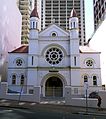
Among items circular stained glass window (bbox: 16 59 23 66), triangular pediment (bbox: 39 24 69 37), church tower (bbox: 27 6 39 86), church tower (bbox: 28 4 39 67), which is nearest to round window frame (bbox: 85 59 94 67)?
triangular pediment (bbox: 39 24 69 37)

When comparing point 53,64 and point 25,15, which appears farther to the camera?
point 25,15

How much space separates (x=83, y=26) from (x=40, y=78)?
279ft

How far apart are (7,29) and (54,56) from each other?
567 inches

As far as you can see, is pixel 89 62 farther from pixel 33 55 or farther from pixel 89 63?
pixel 33 55

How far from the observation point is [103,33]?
5175 centimetres

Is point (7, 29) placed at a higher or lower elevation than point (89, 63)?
higher

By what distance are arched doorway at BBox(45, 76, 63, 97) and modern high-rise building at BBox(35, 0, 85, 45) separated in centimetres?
7790

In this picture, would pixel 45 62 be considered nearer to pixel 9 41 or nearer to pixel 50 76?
pixel 50 76

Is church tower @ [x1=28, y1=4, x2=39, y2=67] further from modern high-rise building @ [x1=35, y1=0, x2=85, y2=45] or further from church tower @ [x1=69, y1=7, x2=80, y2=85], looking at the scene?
modern high-rise building @ [x1=35, y1=0, x2=85, y2=45]

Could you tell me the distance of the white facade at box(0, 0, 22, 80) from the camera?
50669 mm

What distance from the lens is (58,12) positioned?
126m

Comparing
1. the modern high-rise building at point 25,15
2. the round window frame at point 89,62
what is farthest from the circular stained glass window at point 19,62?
the modern high-rise building at point 25,15

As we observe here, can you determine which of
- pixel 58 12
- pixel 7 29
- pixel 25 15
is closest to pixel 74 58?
pixel 7 29

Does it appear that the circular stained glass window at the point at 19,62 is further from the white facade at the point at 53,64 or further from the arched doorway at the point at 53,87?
the arched doorway at the point at 53,87
